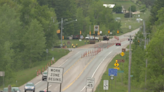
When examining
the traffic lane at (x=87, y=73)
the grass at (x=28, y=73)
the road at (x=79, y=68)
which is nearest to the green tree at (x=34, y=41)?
the grass at (x=28, y=73)

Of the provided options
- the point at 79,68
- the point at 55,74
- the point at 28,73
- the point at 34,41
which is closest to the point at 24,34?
the point at 34,41

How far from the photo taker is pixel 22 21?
294ft

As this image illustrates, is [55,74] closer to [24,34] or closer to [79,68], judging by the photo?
[79,68]

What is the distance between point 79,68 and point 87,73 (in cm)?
445

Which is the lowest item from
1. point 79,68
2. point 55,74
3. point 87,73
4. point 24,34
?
point 87,73

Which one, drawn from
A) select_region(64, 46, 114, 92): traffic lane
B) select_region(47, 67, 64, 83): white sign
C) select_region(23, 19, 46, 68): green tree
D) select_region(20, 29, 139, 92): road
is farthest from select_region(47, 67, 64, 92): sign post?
select_region(23, 19, 46, 68): green tree

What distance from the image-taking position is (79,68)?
73938 millimetres

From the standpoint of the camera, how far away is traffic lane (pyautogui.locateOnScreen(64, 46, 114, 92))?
5769cm

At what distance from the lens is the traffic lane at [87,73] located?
189ft

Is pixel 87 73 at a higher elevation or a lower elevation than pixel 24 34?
lower

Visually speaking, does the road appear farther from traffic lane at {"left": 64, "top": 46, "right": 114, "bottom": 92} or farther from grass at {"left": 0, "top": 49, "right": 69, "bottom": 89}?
grass at {"left": 0, "top": 49, "right": 69, "bottom": 89}

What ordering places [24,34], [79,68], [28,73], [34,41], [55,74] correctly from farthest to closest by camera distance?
[24,34] < [34,41] < [79,68] < [28,73] < [55,74]

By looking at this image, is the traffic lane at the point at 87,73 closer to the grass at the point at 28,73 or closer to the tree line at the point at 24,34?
the grass at the point at 28,73

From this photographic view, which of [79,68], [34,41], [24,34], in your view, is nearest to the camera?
[79,68]
